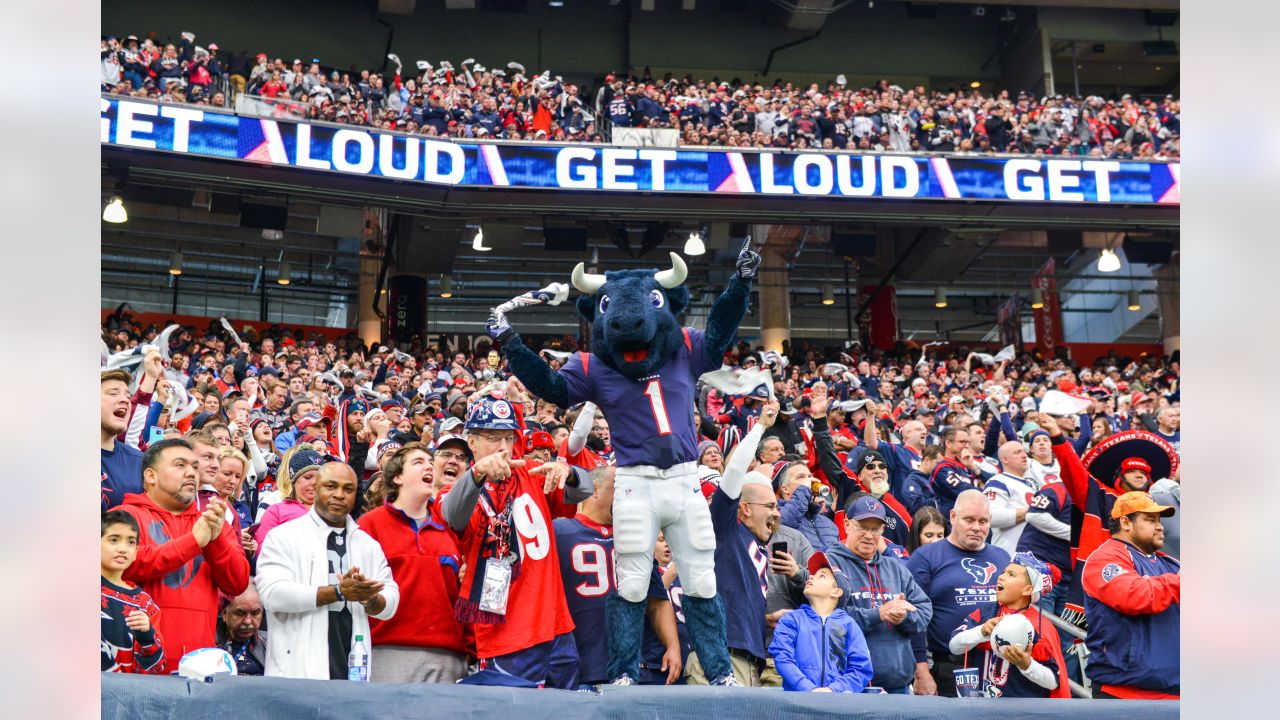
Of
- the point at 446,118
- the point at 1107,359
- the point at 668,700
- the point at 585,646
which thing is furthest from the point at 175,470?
the point at 1107,359

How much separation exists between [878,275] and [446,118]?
1005 centimetres

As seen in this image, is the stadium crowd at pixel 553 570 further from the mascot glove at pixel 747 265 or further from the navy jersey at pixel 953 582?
the mascot glove at pixel 747 265

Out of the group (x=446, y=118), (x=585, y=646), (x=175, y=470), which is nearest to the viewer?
(x=175, y=470)

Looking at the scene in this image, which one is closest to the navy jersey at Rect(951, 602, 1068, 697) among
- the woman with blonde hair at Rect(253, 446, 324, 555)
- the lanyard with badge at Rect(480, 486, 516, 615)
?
the lanyard with badge at Rect(480, 486, 516, 615)

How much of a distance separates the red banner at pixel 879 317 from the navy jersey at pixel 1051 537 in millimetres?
18433

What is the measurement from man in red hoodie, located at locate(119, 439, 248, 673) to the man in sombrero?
4.13 metres

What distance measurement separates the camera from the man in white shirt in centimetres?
471

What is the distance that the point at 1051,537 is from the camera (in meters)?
7.23

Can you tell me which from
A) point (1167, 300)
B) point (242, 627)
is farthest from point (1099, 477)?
point (1167, 300)

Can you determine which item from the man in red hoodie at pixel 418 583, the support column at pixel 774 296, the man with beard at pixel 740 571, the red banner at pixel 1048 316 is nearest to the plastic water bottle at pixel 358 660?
the man in red hoodie at pixel 418 583

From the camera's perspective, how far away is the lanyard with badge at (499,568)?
5.07 meters

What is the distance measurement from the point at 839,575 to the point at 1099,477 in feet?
6.97

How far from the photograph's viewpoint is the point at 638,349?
5184mm
